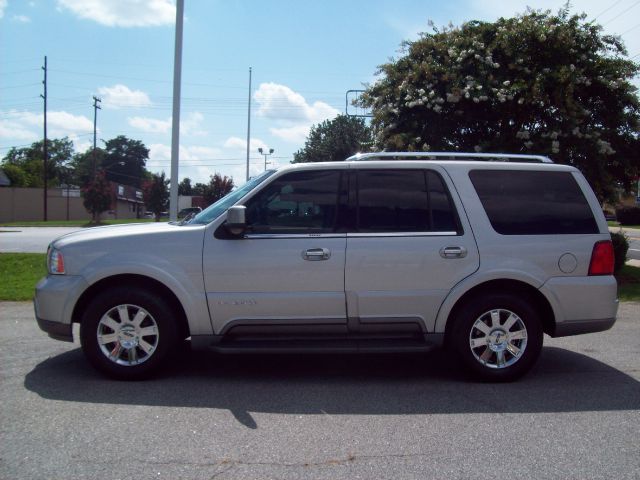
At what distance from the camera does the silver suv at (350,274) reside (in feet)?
18.3

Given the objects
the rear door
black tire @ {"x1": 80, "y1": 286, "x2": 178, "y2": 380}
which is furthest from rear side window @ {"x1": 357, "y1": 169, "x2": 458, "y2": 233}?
black tire @ {"x1": 80, "y1": 286, "x2": 178, "y2": 380}

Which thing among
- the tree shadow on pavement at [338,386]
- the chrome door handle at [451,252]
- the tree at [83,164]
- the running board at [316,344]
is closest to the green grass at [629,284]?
the tree shadow on pavement at [338,386]

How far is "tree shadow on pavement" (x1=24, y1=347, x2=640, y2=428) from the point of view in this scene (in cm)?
516

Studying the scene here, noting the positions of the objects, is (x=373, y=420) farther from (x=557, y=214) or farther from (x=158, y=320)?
(x=557, y=214)

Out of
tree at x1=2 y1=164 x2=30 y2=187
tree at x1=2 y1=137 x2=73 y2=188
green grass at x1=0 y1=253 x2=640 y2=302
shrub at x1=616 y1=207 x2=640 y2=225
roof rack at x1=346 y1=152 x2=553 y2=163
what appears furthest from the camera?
tree at x1=2 y1=137 x2=73 y2=188

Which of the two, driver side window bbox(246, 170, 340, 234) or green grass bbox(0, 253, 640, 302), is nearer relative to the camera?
driver side window bbox(246, 170, 340, 234)

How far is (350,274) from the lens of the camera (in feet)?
18.4

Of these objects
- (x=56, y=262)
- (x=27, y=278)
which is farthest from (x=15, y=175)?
(x=56, y=262)

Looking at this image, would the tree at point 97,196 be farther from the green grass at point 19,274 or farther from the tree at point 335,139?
the green grass at point 19,274

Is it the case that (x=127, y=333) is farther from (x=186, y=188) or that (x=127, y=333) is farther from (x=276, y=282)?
(x=186, y=188)

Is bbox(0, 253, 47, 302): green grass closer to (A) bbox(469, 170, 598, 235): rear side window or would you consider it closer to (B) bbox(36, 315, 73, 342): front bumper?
(B) bbox(36, 315, 73, 342): front bumper

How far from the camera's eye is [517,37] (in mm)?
14102

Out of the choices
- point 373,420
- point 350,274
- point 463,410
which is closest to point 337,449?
point 373,420

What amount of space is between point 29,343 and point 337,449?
179 inches
